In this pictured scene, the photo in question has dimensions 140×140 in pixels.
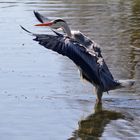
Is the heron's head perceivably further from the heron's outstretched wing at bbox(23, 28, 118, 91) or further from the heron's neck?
the heron's outstretched wing at bbox(23, 28, 118, 91)

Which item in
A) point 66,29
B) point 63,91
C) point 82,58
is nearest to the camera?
point 82,58

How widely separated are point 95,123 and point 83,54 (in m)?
1.06

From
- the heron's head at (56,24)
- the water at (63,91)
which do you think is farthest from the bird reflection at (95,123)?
the heron's head at (56,24)

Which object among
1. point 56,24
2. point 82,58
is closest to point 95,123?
point 82,58

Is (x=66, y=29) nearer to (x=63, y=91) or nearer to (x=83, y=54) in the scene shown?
(x=83, y=54)

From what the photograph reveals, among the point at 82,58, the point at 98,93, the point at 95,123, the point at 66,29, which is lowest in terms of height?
the point at 95,123

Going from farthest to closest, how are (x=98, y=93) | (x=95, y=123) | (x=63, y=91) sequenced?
(x=63, y=91) < (x=98, y=93) < (x=95, y=123)

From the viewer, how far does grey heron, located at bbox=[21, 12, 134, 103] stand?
347 inches

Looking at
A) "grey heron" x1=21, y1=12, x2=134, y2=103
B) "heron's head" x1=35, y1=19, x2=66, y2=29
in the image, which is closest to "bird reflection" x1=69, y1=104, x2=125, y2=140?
"grey heron" x1=21, y1=12, x2=134, y2=103

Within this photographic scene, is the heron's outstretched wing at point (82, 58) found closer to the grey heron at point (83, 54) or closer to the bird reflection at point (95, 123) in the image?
the grey heron at point (83, 54)

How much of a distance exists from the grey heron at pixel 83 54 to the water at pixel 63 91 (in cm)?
34

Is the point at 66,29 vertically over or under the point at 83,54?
over

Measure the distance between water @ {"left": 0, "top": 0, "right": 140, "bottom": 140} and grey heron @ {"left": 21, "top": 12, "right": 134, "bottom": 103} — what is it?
0.34 m

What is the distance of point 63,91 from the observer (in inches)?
398
